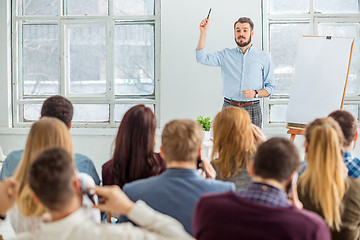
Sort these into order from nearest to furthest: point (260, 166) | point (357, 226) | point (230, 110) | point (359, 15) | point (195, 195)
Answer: point (260, 166) → point (195, 195) → point (357, 226) → point (230, 110) → point (359, 15)

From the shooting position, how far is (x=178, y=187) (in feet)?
5.61

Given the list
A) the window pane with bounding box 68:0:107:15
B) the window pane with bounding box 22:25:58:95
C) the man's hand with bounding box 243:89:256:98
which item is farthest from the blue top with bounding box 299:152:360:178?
the window pane with bounding box 22:25:58:95

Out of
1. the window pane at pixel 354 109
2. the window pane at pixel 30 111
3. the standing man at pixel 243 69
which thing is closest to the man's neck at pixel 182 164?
the standing man at pixel 243 69

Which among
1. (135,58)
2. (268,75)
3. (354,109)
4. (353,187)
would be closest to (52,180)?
(353,187)

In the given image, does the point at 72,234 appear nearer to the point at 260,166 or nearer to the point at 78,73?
the point at 260,166

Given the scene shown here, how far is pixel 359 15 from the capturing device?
17.5 ft

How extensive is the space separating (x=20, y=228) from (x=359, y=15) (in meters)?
Result: 4.78

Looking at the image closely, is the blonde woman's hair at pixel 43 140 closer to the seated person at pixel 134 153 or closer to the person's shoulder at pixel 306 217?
the seated person at pixel 134 153

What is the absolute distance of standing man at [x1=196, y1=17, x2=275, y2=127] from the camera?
4715 millimetres

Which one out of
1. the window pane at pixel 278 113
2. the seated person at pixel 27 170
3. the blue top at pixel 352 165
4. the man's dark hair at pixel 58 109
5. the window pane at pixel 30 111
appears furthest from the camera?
the window pane at pixel 30 111

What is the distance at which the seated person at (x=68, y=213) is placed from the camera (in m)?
1.27

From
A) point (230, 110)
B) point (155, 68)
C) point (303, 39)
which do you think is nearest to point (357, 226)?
point (230, 110)

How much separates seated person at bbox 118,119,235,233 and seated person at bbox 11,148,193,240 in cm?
32

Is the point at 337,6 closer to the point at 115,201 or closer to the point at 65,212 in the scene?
the point at 115,201
